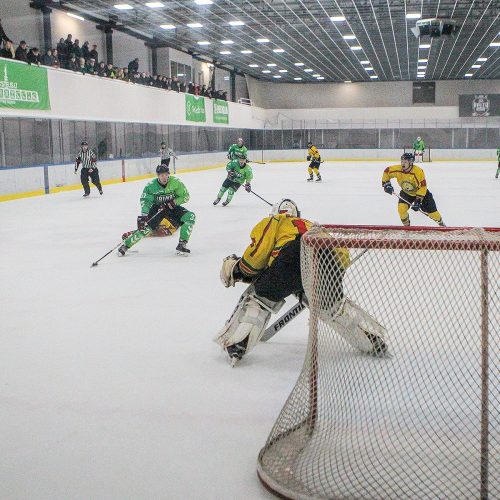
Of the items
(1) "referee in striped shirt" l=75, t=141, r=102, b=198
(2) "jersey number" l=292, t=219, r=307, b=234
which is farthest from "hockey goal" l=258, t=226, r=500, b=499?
(1) "referee in striped shirt" l=75, t=141, r=102, b=198

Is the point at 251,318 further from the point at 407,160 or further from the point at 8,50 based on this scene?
the point at 8,50

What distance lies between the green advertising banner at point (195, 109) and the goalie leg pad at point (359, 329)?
24.3 metres

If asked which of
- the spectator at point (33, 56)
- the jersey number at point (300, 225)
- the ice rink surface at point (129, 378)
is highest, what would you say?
the spectator at point (33, 56)

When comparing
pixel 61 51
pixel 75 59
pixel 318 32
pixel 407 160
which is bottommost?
pixel 407 160

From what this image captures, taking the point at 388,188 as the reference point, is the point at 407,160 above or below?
above

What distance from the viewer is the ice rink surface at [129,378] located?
8.79 feet

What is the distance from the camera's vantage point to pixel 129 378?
3.82 meters

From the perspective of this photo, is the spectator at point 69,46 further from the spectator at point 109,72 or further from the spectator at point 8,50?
the spectator at point 8,50

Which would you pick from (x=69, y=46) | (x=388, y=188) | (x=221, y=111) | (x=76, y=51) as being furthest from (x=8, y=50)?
(x=221, y=111)

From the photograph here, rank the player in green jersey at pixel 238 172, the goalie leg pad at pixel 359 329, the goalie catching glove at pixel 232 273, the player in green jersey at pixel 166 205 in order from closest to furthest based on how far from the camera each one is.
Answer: the goalie leg pad at pixel 359 329, the goalie catching glove at pixel 232 273, the player in green jersey at pixel 166 205, the player in green jersey at pixel 238 172

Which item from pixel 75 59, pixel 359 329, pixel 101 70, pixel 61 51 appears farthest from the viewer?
pixel 101 70

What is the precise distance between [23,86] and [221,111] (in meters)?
16.6

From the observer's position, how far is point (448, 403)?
3320 mm

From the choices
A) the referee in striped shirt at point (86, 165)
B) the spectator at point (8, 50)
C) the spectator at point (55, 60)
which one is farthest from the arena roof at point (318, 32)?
the referee in striped shirt at point (86, 165)
